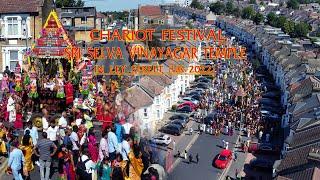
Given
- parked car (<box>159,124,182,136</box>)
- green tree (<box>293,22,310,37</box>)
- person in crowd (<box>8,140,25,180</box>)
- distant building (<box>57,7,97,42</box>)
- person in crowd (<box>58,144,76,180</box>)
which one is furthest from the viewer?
green tree (<box>293,22,310,37</box>)

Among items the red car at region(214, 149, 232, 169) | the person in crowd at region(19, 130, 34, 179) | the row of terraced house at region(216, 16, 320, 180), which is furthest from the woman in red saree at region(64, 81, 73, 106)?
the red car at region(214, 149, 232, 169)

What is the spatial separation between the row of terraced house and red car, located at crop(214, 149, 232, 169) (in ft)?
13.4

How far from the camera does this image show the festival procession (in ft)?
45.5

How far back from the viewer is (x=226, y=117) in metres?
44.9

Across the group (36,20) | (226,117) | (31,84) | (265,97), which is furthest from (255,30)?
(31,84)

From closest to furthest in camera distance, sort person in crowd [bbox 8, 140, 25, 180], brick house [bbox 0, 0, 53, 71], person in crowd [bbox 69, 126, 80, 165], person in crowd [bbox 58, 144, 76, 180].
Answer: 1. person in crowd [bbox 8, 140, 25, 180]
2. person in crowd [bbox 58, 144, 76, 180]
3. person in crowd [bbox 69, 126, 80, 165]
4. brick house [bbox 0, 0, 53, 71]

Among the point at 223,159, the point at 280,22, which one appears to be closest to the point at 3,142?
the point at 223,159

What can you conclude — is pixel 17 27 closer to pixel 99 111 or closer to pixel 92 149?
pixel 99 111

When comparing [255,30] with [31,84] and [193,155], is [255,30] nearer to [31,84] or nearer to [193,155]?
[193,155]

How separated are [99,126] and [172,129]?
70.6ft

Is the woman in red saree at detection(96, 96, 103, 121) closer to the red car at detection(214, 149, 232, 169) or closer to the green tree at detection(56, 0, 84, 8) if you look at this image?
the red car at detection(214, 149, 232, 169)

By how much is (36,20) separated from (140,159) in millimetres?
17540

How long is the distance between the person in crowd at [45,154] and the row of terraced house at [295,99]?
39.2 ft

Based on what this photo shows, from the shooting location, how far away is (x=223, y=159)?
111 ft
